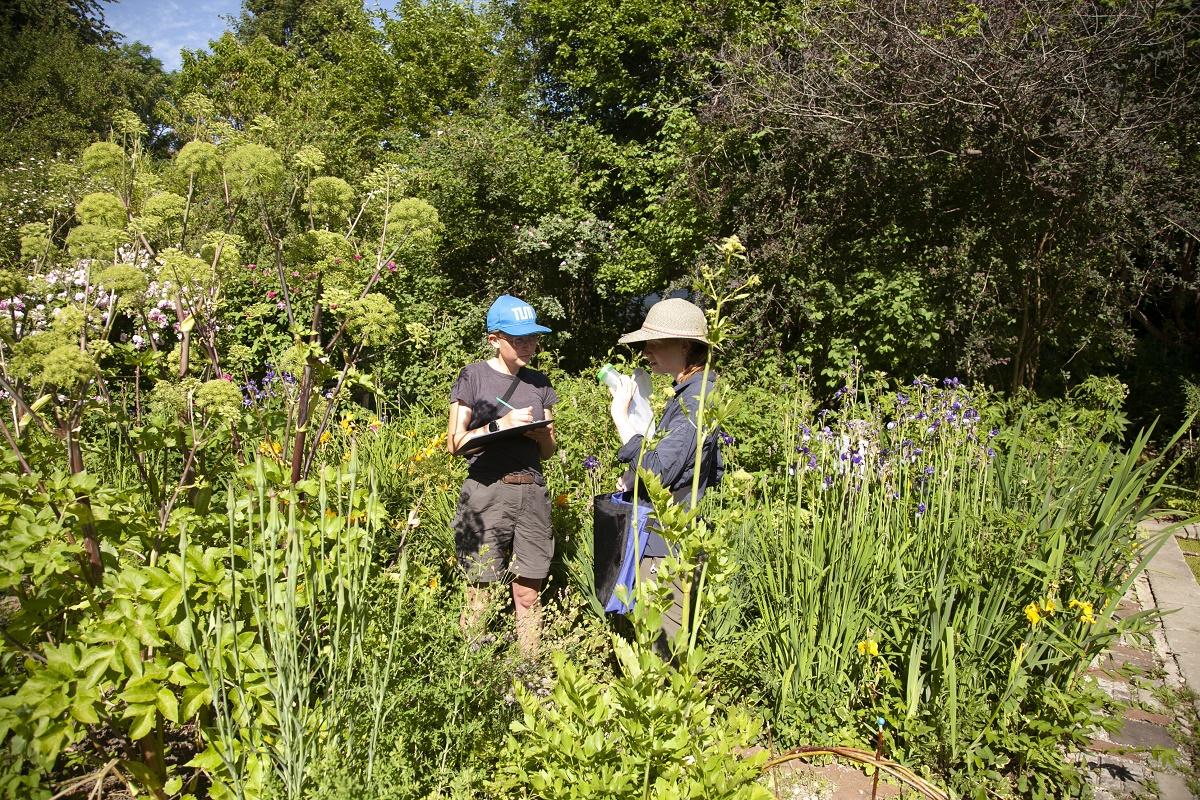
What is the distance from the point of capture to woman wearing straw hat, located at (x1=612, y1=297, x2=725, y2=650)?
92.9 inches

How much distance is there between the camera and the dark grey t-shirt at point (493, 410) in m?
2.98

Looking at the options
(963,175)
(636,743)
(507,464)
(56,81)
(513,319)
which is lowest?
(636,743)

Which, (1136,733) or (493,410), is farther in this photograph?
(493,410)

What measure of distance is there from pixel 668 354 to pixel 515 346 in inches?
32.0

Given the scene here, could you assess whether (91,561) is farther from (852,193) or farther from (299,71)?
(299,71)

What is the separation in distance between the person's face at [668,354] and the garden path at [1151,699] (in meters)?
1.82

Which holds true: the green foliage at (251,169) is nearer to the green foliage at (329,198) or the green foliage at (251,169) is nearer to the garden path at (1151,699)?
the green foliage at (329,198)

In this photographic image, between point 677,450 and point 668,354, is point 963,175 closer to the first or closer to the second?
point 668,354

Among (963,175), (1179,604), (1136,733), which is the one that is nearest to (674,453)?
(1136,733)

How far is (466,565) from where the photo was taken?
296cm

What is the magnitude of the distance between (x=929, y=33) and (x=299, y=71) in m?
18.8

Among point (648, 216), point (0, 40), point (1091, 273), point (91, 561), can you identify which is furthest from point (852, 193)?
point (0, 40)

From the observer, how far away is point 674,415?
95.7 inches

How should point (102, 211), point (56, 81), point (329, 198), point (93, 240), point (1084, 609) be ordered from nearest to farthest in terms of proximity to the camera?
point (93, 240) → point (102, 211) → point (329, 198) → point (1084, 609) → point (56, 81)
